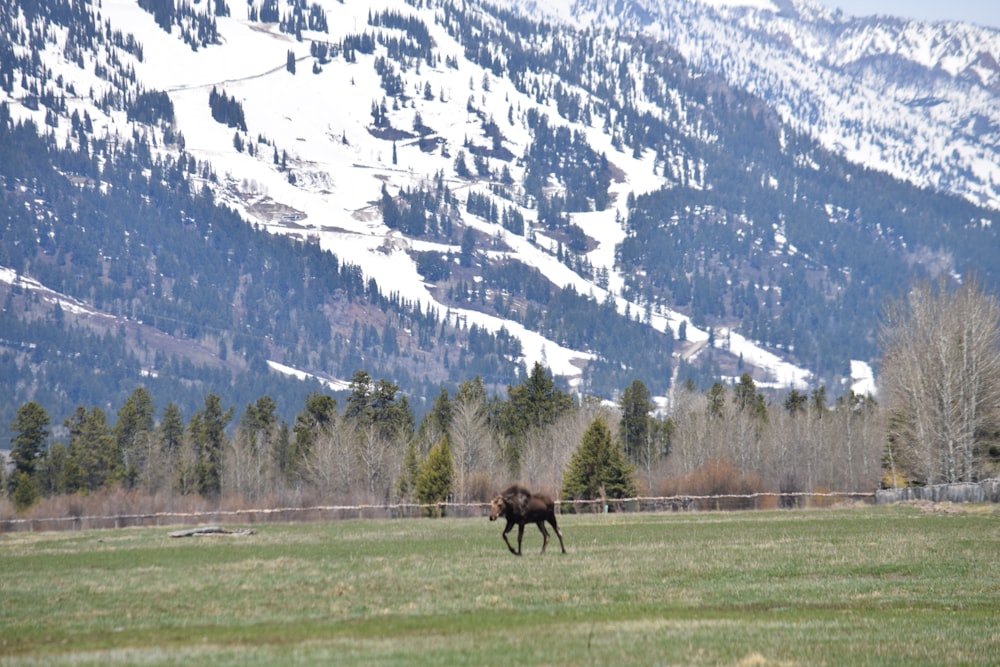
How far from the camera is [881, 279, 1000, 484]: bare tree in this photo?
86.3 metres

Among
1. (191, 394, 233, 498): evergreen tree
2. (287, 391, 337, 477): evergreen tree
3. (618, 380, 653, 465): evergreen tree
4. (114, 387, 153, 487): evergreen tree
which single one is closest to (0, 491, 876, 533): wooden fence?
(287, 391, 337, 477): evergreen tree

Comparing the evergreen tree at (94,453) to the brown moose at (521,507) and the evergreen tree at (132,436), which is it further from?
the brown moose at (521,507)

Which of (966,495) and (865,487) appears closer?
(966,495)

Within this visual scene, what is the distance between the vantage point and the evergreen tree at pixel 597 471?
104250mm

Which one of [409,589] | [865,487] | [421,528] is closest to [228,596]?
[409,589]

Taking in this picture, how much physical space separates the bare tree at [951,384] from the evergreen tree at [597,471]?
2264cm

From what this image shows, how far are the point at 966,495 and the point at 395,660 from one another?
5502cm

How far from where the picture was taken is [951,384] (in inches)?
3447

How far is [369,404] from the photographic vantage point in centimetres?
15138

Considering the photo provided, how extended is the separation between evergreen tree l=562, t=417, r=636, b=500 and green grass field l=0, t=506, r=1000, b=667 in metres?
57.9

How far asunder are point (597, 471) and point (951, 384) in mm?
29667

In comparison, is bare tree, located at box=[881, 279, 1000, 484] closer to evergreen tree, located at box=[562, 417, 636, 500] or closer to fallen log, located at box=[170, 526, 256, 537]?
evergreen tree, located at box=[562, 417, 636, 500]

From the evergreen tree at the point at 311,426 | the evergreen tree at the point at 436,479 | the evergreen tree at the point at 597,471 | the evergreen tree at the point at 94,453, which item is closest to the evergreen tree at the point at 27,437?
the evergreen tree at the point at 94,453

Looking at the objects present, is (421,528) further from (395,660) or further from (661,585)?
(395,660)
